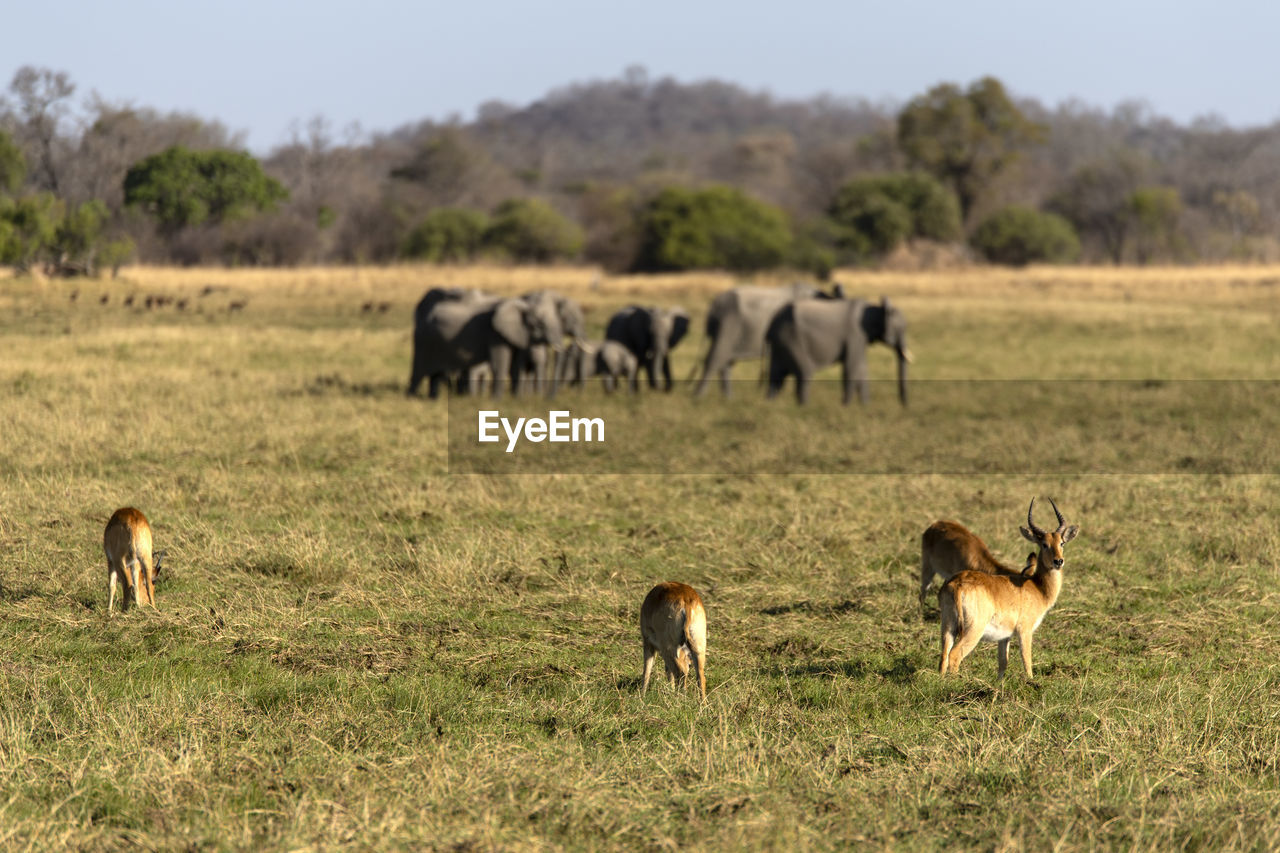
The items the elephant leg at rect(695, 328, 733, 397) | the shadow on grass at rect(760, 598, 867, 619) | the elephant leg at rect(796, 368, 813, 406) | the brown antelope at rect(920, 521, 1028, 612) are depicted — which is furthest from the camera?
the elephant leg at rect(695, 328, 733, 397)

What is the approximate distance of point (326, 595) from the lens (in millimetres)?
7766

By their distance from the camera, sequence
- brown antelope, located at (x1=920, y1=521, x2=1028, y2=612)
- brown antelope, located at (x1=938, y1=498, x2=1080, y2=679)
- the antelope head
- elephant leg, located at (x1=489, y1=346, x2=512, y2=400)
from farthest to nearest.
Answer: elephant leg, located at (x1=489, y1=346, x2=512, y2=400)
brown antelope, located at (x1=920, y1=521, x2=1028, y2=612)
the antelope head
brown antelope, located at (x1=938, y1=498, x2=1080, y2=679)

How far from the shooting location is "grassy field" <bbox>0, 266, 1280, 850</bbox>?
4.69 metres

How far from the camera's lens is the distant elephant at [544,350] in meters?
19.5

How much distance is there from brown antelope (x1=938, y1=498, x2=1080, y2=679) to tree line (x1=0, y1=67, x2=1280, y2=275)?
3221cm

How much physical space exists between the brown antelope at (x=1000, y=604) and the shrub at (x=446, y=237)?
175 ft

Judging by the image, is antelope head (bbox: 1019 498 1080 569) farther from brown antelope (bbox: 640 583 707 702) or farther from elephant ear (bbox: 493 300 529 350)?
elephant ear (bbox: 493 300 529 350)

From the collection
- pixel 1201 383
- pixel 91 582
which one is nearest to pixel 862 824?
pixel 91 582

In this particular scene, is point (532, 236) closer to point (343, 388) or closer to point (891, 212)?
point (891, 212)

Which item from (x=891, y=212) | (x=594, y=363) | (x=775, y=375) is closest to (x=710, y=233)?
(x=891, y=212)

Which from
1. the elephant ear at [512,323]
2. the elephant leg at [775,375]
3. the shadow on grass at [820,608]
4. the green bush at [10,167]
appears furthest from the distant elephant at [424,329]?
the green bush at [10,167]

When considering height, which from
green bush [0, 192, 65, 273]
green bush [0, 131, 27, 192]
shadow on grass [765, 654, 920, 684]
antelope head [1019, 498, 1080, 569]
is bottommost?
shadow on grass [765, 654, 920, 684]

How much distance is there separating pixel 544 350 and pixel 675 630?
14.2 metres

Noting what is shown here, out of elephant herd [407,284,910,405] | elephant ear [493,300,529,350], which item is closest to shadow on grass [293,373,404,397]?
elephant herd [407,284,910,405]
